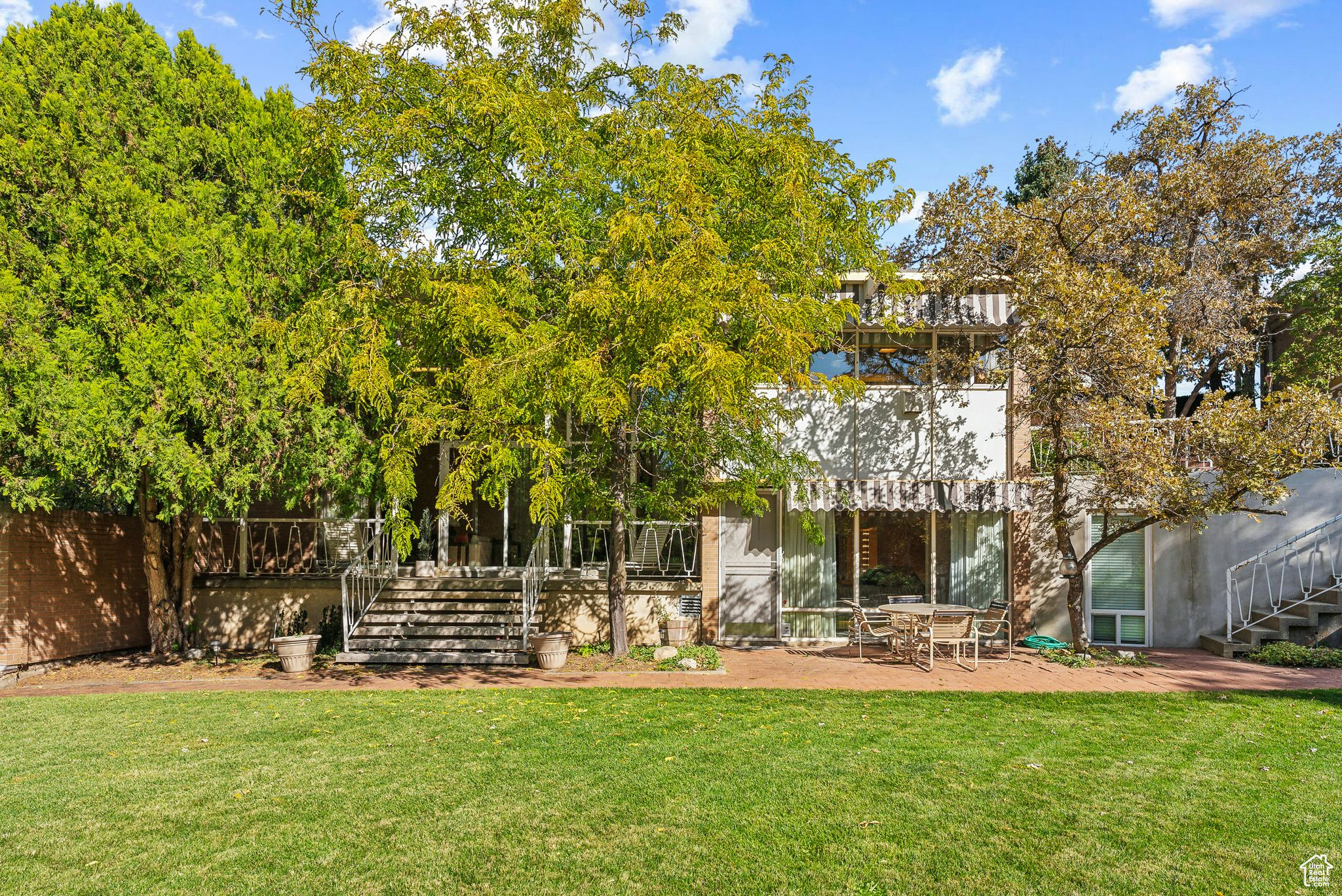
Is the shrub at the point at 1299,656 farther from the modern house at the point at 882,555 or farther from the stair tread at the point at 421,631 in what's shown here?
the stair tread at the point at 421,631

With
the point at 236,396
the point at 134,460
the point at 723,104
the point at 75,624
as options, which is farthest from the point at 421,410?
the point at 75,624

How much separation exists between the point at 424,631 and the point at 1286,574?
1428cm

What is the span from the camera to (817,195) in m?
11.2

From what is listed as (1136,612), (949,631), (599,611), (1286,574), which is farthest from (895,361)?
(1286,574)

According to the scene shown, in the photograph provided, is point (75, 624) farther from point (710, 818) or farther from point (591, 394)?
point (710, 818)

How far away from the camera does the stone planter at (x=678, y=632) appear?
13711 millimetres

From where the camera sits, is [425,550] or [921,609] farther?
[425,550]

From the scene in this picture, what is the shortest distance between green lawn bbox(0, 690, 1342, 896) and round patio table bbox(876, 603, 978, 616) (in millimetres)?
2622

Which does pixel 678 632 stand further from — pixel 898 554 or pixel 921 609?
pixel 898 554

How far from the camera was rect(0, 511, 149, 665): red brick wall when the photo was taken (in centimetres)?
1183

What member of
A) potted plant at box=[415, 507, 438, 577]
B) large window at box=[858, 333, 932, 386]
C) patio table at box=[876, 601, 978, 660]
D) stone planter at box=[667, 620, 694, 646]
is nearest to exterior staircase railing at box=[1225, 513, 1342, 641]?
patio table at box=[876, 601, 978, 660]

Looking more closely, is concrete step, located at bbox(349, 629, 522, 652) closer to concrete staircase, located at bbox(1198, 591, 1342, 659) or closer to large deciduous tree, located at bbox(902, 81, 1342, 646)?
large deciduous tree, located at bbox(902, 81, 1342, 646)

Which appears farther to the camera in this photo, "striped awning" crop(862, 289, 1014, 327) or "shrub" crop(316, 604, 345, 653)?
"striped awning" crop(862, 289, 1014, 327)

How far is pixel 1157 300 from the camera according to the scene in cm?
1145
